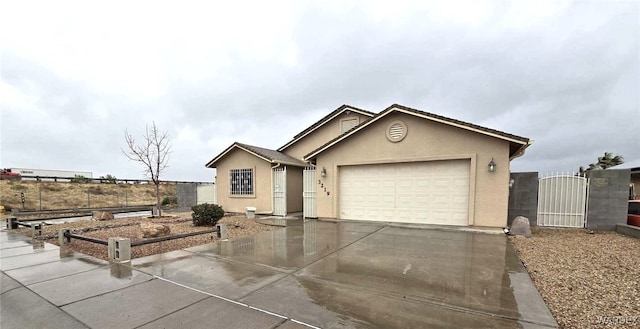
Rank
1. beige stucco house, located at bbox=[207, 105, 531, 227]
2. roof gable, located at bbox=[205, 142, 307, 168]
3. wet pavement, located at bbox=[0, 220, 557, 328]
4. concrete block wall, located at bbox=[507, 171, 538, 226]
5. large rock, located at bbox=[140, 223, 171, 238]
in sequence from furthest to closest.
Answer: roof gable, located at bbox=[205, 142, 307, 168] < concrete block wall, located at bbox=[507, 171, 538, 226] < beige stucco house, located at bbox=[207, 105, 531, 227] < large rock, located at bbox=[140, 223, 171, 238] < wet pavement, located at bbox=[0, 220, 557, 328]

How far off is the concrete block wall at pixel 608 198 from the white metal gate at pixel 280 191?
1247 cm

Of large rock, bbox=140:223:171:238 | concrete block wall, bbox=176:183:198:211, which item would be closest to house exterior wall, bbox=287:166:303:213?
large rock, bbox=140:223:171:238

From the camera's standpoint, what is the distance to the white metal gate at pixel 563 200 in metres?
8.69

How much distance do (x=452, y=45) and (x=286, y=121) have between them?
14.6m

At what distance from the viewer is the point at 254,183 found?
1396 cm

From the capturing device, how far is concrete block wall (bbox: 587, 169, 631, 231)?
8188mm

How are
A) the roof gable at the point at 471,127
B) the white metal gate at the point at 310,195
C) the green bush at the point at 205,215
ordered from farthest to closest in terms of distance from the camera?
the white metal gate at the point at 310,195 → the green bush at the point at 205,215 → the roof gable at the point at 471,127

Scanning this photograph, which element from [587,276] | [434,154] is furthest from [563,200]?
[587,276]

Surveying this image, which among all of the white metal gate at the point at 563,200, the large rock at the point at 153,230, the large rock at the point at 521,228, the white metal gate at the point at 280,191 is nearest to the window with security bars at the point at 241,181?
the white metal gate at the point at 280,191

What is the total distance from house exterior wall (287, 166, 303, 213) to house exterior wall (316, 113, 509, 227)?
263 centimetres

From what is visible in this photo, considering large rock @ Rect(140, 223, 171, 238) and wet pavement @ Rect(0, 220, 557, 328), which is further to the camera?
large rock @ Rect(140, 223, 171, 238)

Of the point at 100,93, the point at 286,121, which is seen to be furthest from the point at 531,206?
the point at 100,93

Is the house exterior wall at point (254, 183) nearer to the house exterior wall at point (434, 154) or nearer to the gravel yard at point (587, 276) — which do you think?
the house exterior wall at point (434, 154)

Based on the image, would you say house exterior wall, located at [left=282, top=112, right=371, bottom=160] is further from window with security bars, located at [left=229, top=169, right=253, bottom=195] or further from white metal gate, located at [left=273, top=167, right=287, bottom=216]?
window with security bars, located at [left=229, top=169, right=253, bottom=195]
